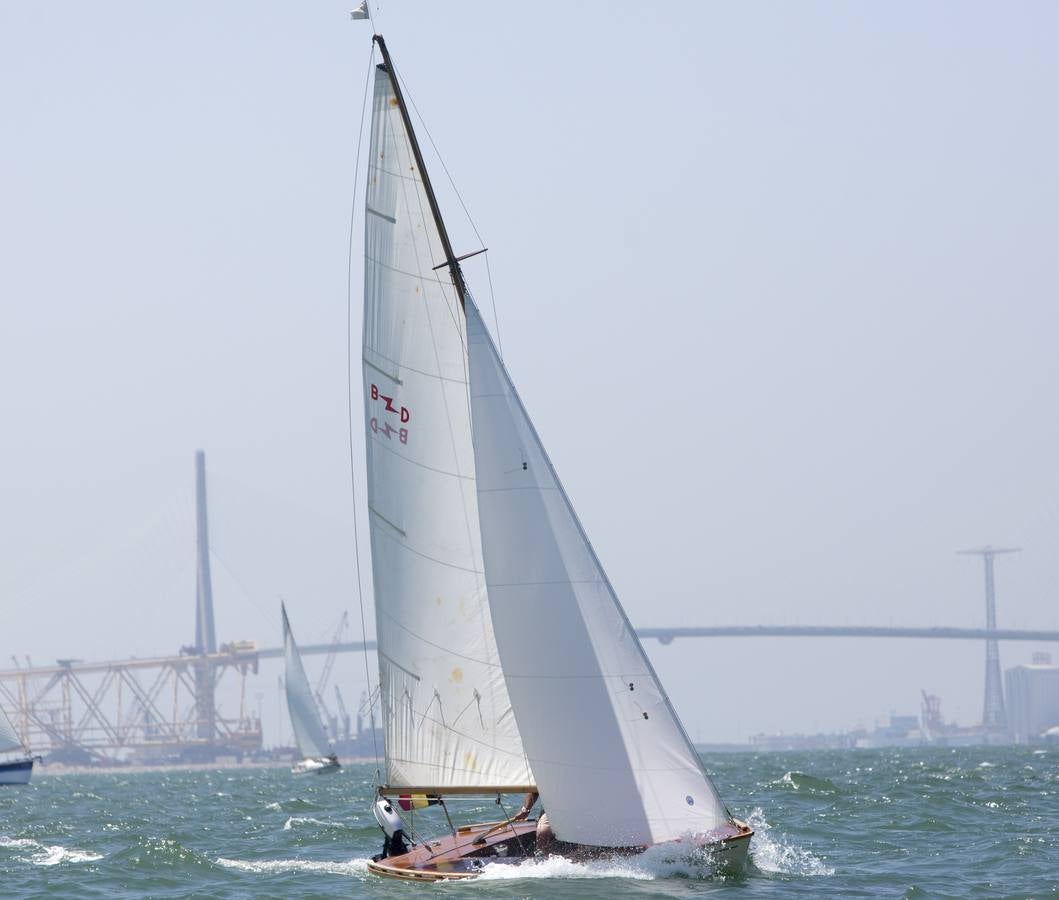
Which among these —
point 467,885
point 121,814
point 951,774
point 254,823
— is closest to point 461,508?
point 467,885

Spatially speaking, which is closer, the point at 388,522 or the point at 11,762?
the point at 388,522

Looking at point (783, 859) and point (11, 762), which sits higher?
point (11, 762)

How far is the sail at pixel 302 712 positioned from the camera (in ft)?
250

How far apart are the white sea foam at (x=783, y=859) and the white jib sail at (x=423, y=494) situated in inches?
121

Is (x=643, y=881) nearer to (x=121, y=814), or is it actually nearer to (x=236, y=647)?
(x=121, y=814)

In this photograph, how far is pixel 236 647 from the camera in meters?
150

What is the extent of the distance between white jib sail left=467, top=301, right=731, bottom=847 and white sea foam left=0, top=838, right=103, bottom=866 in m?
8.96

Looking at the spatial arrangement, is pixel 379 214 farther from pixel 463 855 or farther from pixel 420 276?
pixel 463 855

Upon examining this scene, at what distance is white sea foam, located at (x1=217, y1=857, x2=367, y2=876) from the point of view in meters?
20.5


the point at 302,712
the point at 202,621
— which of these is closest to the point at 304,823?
the point at 302,712

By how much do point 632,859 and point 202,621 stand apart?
128476 millimetres

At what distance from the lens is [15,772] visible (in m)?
55.4

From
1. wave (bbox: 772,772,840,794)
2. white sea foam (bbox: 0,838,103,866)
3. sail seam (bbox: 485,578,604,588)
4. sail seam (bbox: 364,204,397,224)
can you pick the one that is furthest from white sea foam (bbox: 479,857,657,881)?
wave (bbox: 772,772,840,794)

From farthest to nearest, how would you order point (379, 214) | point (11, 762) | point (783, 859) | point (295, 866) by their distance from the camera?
point (11, 762)
point (295, 866)
point (783, 859)
point (379, 214)
